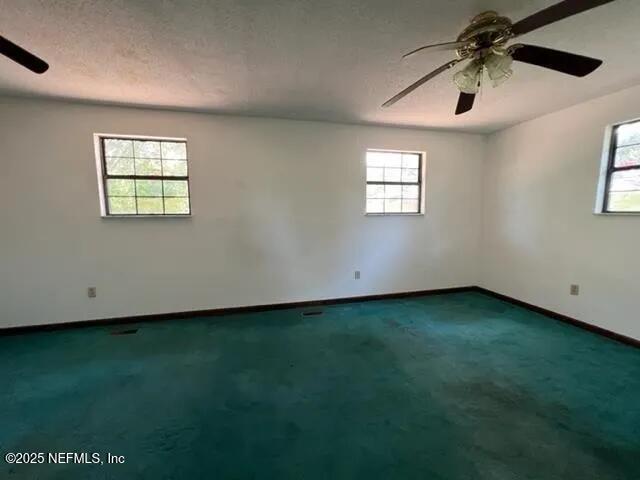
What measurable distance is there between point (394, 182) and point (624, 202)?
8.05 feet

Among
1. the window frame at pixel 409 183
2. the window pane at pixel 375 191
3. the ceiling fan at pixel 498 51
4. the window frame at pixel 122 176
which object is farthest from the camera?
the window pane at pixel 375 191

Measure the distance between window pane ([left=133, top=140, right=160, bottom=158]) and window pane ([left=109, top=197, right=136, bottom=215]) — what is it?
21.3 inches

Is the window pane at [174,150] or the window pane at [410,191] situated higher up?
the window pane at [174,150]

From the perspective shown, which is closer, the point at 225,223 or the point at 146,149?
the point at 146,149

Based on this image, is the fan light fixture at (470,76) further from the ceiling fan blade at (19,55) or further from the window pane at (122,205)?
the window pane at (122,205)

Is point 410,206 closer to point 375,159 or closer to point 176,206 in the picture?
point 375,159

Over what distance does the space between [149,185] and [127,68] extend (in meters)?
1.46

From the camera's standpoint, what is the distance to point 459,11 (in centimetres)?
169

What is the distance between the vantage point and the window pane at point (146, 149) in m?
3.46

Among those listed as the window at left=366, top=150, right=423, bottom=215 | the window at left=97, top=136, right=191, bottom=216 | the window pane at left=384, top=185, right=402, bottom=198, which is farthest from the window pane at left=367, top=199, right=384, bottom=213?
the window at left=97, top=136, right=191, bottom=216

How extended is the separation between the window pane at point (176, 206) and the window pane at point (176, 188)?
0.20ft

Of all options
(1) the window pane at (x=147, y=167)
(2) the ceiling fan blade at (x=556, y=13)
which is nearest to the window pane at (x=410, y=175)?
(2) the ceiling fan blade at (x=556, y=13)

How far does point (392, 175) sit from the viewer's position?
433cm

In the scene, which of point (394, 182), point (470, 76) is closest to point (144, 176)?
point (394, 182)
